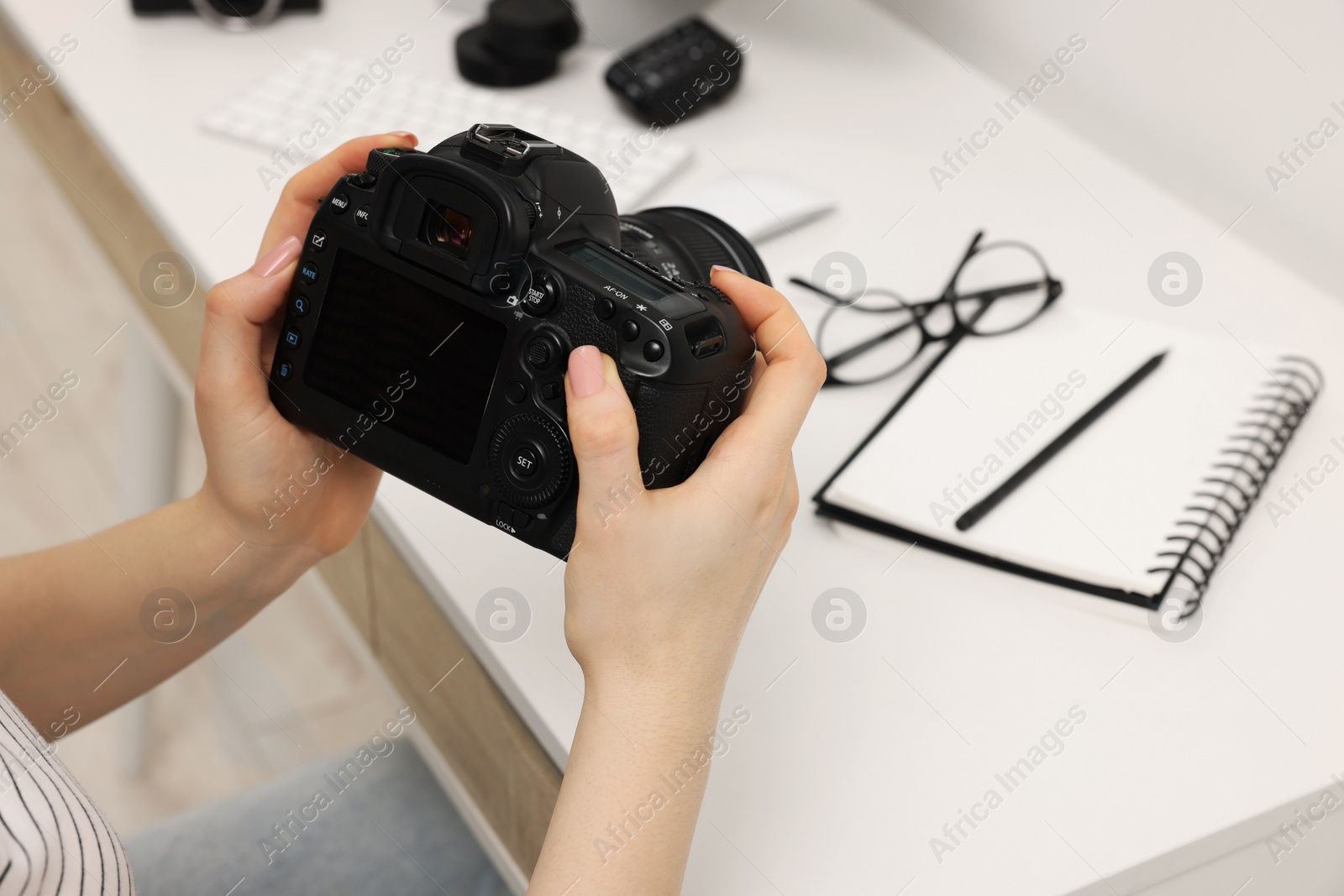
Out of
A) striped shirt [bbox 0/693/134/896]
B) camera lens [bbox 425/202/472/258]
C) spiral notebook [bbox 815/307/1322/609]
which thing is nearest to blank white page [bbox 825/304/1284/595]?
spiral notebook [bbox 815/307/1322/609]

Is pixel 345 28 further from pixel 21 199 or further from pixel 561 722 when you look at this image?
pixel 21 199

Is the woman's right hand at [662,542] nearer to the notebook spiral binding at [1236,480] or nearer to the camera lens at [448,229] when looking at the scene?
the camera lens at [448,229]

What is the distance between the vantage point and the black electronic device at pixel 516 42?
0.92 metres

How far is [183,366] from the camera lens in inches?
36.6

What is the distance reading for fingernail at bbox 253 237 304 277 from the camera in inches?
20.8

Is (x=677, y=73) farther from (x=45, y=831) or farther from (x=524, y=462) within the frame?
(x=45, y=831)

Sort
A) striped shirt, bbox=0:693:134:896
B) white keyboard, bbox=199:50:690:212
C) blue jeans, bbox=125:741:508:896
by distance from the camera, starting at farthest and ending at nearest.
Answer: white keyboard, bbox=199:50:690:212 → blue jeans, bbox=125:741:508:896 → striped shirt, bbox=0:693:134:896

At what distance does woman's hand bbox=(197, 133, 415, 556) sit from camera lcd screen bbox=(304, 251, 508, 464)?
0.04 m

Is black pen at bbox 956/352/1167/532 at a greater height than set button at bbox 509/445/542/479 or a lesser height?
greater

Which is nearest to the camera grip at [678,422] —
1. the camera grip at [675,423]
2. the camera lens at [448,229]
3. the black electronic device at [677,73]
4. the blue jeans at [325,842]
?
the camera grip at [675,423]

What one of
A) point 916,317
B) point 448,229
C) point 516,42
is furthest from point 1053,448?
point 516,42

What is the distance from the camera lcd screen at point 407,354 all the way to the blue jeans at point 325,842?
1.04 feet

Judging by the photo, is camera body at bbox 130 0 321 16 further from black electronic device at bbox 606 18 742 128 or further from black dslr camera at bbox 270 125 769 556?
black dslr camera at bbox 270 125 769 556

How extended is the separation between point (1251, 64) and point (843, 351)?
1.26 ft
